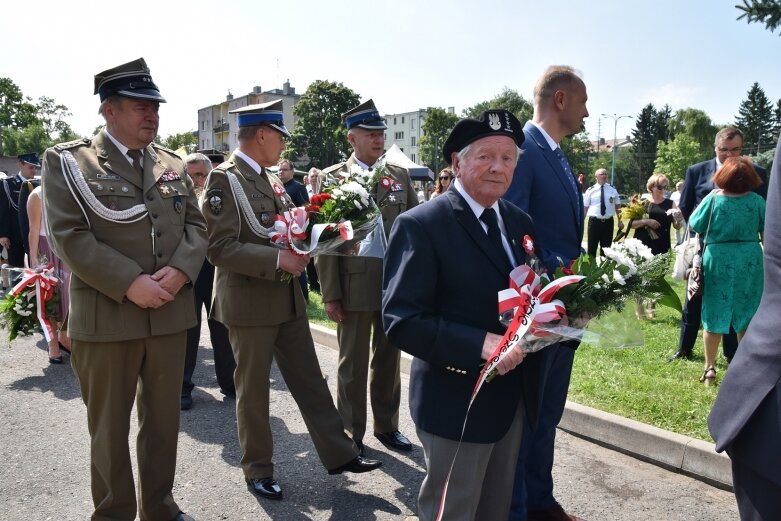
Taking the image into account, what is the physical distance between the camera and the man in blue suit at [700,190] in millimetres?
6227

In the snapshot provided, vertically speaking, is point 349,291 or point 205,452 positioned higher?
point 349,291

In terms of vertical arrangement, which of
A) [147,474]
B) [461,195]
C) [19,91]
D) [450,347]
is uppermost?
[19,91]

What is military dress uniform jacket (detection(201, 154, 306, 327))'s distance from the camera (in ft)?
12.5

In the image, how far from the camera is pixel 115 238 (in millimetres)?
3266

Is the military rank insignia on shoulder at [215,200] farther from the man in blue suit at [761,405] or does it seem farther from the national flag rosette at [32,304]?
the national flag rosette at [32,304]

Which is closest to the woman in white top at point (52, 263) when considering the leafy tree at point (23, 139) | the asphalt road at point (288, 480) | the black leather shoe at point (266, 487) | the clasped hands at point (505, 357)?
the asphalt road at point (288, 480)

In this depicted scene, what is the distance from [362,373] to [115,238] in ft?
6.91

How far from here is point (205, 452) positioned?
474cm

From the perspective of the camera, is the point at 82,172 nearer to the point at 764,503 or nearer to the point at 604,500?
the point at 764,503

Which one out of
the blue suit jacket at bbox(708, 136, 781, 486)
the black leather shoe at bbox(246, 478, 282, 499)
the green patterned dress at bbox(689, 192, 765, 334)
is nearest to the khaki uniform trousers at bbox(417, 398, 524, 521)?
the blue suit jacket at bbox(708, 136, 781, 486)

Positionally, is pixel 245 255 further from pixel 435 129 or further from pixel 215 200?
pixel 435 129

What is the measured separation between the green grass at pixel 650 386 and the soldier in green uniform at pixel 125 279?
2.85 m

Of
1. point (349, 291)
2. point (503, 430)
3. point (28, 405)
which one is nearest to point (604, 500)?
point (503, 430)

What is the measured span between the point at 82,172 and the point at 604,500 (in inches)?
141
